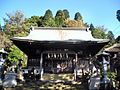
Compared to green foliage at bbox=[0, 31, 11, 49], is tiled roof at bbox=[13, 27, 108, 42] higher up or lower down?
lower down

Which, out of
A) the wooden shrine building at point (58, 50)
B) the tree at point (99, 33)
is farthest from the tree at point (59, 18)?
the wooden shrine building at point (58, 50)

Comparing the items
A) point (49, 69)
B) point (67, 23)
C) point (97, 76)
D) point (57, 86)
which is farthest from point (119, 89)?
point (67, 23)

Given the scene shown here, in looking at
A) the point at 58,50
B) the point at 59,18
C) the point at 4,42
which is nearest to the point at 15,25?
the point at 4,42

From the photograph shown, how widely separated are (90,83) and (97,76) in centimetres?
101

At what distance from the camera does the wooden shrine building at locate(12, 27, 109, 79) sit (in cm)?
2089

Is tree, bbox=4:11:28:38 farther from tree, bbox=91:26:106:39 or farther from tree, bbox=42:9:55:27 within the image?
tree, bbox=91:26:106:39

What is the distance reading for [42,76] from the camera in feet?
70.8

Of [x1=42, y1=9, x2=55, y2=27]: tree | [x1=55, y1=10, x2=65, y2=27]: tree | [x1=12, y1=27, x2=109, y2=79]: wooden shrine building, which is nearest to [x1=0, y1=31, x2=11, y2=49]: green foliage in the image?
[x1=42, y1=9, x2=55, y2=27]: tree

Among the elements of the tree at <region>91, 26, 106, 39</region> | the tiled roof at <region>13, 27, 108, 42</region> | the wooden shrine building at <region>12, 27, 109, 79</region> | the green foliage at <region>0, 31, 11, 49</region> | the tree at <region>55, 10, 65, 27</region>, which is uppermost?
the tree at <region>55, 10, 65, 27</region>

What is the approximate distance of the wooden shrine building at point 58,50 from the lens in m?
20.9

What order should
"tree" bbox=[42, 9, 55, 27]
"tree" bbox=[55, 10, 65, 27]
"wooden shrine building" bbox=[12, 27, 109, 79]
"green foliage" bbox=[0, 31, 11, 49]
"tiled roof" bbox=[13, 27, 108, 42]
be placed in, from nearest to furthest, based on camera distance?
"wooden shrine building" bbox=[12, 27, 109, 79] → "tiled roof" bbox=[13, 27, 108, 42] → "green foliage" bbox=[0, 31, 11, 49] → "tree" bbox=[42, 9, 55, 27] → "tree" bbox=[55, 10, 65, 27]

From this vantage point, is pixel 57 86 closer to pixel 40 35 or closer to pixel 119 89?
pixel 119 89

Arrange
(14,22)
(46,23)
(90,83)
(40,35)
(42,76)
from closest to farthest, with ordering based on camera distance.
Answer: (90,83) < (42,76) < (40,35) < (14,22) < (46,23)

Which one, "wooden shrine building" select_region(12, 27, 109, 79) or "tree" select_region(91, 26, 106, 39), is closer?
"wooden shrine building" select_region(12, 27, 109, 79)
